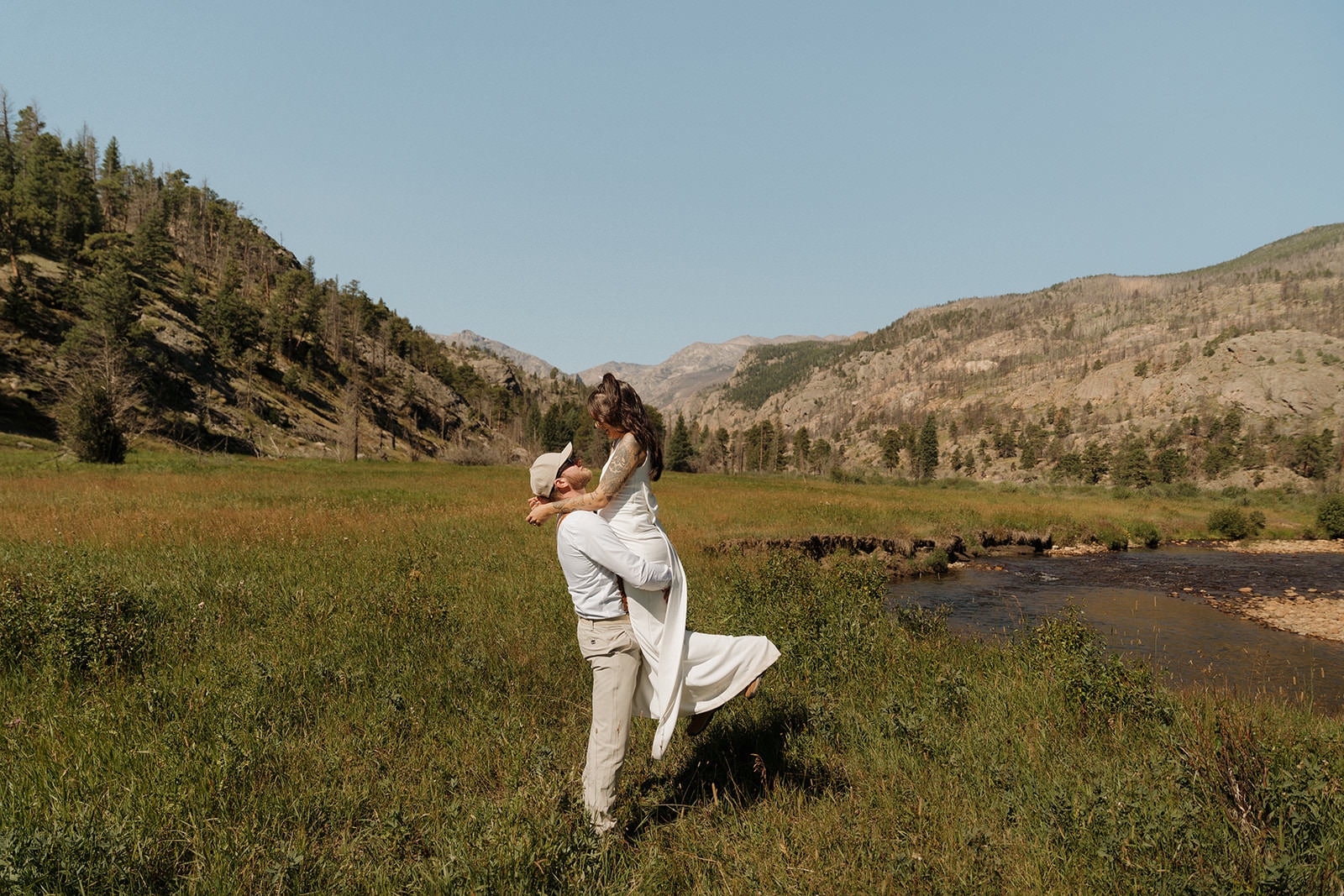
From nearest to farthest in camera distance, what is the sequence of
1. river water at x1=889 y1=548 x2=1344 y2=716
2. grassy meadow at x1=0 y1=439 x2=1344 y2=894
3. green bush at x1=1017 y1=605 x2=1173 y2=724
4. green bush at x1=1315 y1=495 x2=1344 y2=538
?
grassy meadow at x1=0 y1=439 x2=1344 y2=894 < green bush at x1=1017 y1=605 x2=1173 y2=724 < river water at x1=889 y1=548 x2=1344 y2=716 < green bush at x1=1315 y1=495 x2=1344 y2=538

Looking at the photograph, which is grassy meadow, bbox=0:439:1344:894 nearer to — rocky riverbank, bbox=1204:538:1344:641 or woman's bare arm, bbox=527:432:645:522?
woman's bare arm, bbox=527:432:645:522

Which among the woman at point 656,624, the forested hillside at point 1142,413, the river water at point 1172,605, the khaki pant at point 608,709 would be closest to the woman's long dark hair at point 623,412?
the woman at point 656,624

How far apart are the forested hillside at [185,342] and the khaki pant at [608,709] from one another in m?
38.0

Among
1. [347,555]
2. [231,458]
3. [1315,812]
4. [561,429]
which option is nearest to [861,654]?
[1315,812]

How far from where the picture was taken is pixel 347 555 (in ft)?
35.2

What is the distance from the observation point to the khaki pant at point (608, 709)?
3.24 meters

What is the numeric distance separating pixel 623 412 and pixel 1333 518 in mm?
46045

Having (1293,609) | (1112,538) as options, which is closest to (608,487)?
(1293,609)

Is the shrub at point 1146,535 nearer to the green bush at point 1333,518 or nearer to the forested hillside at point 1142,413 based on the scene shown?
the green bush at point 1333,518

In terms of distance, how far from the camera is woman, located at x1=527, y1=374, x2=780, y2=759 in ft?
10.7

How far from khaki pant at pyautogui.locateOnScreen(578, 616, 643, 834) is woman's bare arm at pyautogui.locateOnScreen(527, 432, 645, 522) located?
64 centimetres

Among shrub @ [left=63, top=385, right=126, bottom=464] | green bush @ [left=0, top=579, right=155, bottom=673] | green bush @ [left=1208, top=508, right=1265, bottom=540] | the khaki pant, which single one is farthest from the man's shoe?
green bush @ [left=1208, top=508, right=1265, bottom=540]

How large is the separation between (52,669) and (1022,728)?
27.6 ft

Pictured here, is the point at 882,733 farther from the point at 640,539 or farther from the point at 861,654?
the point at 640,539
